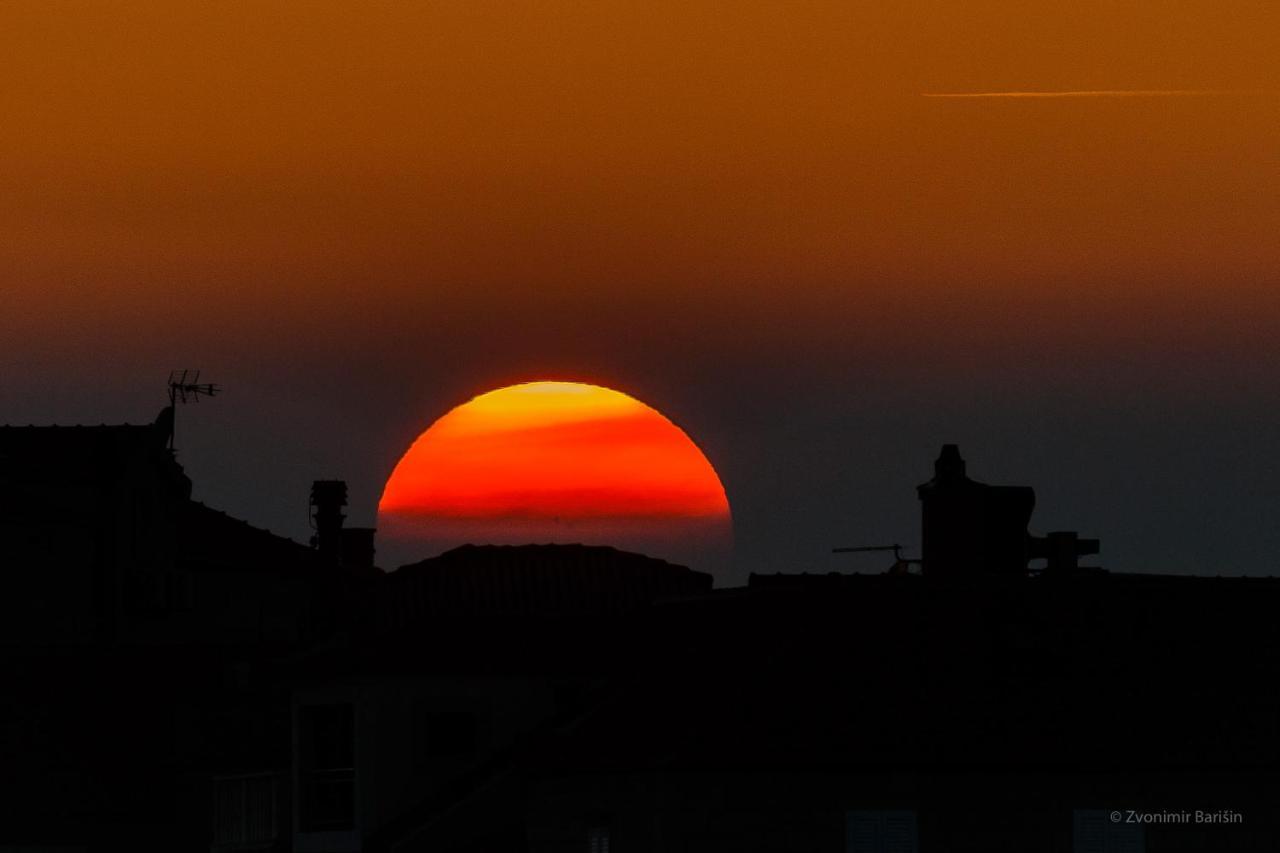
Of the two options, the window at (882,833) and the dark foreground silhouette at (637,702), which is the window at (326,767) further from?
the window at (882,833)

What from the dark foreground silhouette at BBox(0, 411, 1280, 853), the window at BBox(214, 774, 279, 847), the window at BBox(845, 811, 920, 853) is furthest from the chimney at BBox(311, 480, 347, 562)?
the window at BBox(845, 811, 920, 853)

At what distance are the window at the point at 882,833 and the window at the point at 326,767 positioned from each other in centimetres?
1289

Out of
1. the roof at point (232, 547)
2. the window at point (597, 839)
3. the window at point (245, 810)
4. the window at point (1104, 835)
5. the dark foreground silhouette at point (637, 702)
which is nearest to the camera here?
the window at point (1104, 835)

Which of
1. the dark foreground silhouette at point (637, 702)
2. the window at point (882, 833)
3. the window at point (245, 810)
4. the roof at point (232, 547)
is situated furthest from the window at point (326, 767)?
the roof at point (232, 547)

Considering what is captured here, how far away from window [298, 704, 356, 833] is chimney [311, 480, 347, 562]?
19.3 m

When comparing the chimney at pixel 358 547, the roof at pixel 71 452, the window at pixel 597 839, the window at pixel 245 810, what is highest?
the roof at pixel 71 452

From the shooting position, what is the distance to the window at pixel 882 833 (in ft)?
152

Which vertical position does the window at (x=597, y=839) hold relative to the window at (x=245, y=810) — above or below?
below

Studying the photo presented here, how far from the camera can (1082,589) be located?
2074 inches

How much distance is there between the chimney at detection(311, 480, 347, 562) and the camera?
74.6m

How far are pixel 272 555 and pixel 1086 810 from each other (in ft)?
131

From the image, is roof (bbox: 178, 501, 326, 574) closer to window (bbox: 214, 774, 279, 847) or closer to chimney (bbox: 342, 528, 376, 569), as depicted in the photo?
chimney (bbox: 342, 528, 376, 569)

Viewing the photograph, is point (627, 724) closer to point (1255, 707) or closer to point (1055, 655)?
point (1055, 655)

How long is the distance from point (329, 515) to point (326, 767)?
20.9 m
